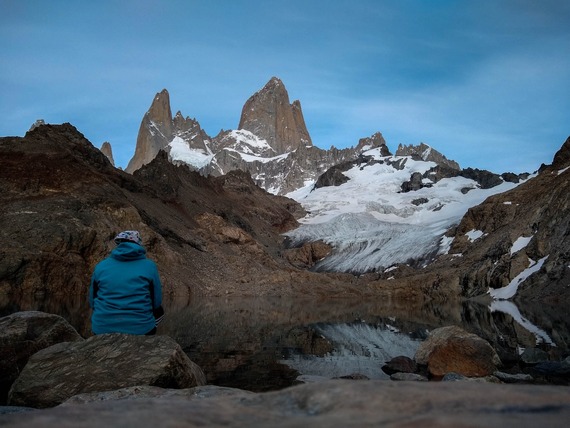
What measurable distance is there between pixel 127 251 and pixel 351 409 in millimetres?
7099

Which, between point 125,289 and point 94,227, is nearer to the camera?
point 125,289

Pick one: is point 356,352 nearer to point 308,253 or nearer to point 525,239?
point 525,239

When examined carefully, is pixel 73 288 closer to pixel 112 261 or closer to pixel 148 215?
pixel 148 215

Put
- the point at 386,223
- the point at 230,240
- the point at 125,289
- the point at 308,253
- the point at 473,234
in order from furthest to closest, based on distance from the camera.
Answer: the point at 386,223 < the point at 308,253 < the point at 473,234 < the point at 230,240 < the point at 125,289

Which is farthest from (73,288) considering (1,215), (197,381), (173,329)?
(197,381)

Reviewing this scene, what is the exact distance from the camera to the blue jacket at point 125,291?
9195 mm

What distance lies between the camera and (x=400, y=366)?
1692 centimetres

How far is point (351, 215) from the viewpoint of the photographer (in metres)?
155

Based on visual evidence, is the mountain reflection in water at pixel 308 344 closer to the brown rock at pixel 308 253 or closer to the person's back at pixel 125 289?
the person's back at pixel 125 289

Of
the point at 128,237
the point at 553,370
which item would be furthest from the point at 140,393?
the point at 553,370

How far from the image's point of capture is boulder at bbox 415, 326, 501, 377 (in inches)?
629

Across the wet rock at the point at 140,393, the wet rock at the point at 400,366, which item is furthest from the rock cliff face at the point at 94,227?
the wet rock at the point at 140,393

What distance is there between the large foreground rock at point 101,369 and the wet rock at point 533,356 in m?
12.9

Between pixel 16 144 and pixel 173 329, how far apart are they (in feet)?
180
